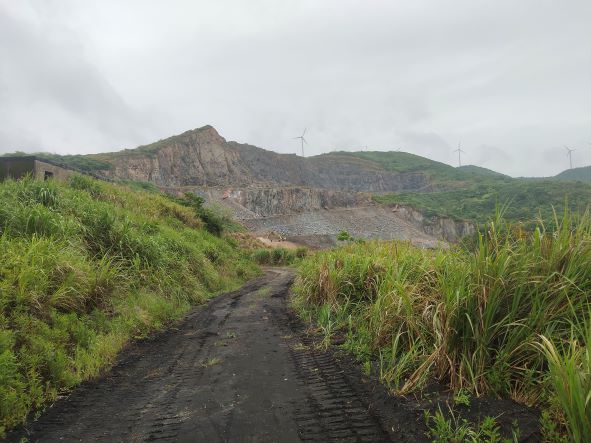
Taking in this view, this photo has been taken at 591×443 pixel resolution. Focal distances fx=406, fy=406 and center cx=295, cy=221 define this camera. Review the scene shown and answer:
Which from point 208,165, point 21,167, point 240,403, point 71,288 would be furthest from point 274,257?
point 208,165

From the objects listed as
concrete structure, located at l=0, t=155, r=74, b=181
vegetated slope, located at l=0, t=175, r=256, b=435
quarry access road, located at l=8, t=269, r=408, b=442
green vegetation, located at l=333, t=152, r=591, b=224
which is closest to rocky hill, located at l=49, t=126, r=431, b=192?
green vegetation, located at l=333, t=152, r=591, b=224

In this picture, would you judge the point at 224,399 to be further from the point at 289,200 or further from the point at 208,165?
the point at 208,165

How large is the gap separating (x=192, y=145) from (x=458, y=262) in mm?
100310

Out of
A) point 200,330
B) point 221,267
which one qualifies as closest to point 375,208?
point 221,267

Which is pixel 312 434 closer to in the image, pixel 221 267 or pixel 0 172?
pixel 221 267

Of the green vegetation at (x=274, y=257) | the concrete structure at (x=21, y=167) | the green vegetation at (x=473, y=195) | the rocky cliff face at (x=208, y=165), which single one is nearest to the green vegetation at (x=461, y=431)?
the concrete structure at (x=21, y=167)

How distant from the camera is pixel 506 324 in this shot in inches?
139

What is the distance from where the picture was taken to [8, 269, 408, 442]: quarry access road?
3.23 meters

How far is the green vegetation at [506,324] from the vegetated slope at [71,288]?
3.37m

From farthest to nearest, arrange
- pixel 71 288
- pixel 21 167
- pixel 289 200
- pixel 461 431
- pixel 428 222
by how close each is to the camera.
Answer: pixel 428 222
pixel 289 200
pixel 21 167
pixel 71 288
pixel 461 431

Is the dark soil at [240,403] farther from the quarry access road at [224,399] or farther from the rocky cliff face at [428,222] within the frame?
the rocky cliff face at [428,222]

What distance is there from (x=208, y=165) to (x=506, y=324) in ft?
330

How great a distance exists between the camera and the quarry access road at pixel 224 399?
323cm

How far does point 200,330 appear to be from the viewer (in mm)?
7035
